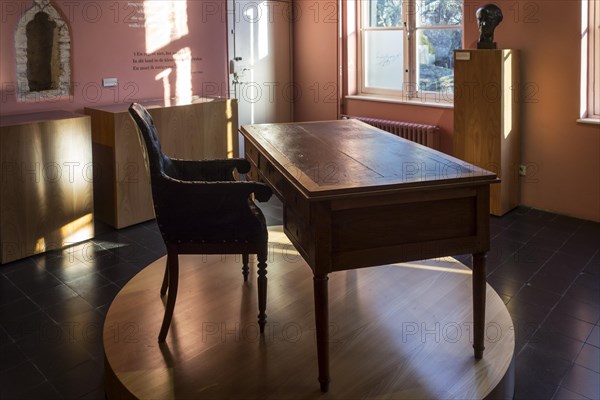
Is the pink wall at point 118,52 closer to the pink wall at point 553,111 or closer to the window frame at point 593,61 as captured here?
the pink wall at point 553,111

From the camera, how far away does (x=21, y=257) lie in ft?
13.5

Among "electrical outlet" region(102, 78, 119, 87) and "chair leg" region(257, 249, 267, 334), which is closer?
→ "chair leg" region(257, 249, 267, 334)

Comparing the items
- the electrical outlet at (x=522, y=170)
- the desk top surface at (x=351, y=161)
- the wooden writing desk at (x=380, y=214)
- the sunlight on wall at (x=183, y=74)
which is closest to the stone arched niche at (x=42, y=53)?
A: the sunlight on wall at (x=183, y=74)

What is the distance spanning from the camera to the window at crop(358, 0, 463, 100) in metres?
5.63

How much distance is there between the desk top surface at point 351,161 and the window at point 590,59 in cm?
232

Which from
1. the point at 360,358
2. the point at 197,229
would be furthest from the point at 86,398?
the point at 360,358

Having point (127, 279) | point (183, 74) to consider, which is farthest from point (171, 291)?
point (183, 74)

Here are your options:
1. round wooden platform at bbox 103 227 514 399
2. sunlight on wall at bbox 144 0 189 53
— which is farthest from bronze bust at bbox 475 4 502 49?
sunlight on wall at bbox 144 0 189 53

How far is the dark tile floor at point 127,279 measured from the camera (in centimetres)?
258

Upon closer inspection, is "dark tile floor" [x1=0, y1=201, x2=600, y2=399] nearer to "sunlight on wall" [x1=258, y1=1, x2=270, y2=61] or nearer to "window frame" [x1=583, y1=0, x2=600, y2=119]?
"window frame" [x1=583, y1=0, x2=600, y2=119]

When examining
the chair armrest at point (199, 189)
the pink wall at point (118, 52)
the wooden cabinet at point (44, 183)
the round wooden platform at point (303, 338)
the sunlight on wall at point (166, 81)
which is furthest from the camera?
the sunlight on wall at point (166, 81)

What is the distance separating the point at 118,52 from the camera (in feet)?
16.8

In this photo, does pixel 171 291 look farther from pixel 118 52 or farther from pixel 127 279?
pixel 118 52

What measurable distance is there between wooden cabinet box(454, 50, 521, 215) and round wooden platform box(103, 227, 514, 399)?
5.68 feet
